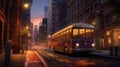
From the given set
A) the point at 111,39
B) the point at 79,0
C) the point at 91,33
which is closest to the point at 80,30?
the point at 91,33

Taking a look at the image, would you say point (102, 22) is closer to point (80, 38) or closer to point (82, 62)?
point (80, 38)

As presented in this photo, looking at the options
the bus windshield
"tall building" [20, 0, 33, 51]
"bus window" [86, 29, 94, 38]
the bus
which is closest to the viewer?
the bus

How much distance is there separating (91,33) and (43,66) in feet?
43.4

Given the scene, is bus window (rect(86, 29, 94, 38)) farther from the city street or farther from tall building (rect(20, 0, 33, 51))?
tall building (rect(20, 0, 33, 51))

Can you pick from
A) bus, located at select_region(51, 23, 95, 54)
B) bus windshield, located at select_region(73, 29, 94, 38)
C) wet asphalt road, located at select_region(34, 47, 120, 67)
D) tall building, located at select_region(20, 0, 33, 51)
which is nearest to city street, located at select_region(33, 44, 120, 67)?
wet asphalt road, located at select_region(34, 47, 120, 67)

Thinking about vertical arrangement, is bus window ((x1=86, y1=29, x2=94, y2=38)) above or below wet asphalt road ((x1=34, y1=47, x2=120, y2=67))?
above

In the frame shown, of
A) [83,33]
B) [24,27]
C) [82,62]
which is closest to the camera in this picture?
[82,62]

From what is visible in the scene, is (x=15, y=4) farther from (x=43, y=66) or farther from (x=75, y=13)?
(x=75, y=13)

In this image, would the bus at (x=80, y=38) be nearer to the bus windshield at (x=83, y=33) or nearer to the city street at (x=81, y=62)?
the bus windshield at (x=83, y=33)

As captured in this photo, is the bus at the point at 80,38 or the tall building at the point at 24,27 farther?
the tall building at the point at 24,27

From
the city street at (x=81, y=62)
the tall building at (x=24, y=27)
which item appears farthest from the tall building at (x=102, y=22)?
the city street at (x=81, y=62)

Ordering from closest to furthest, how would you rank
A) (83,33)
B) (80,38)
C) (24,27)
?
(80,38)
(83,33)
(24,27)

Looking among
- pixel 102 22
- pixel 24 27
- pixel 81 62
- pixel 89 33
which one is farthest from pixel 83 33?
pixel 24 27

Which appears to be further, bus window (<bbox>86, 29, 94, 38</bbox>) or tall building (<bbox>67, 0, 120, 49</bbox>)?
tall building (<bbox>67, 0, 120, 49</bbox>)
